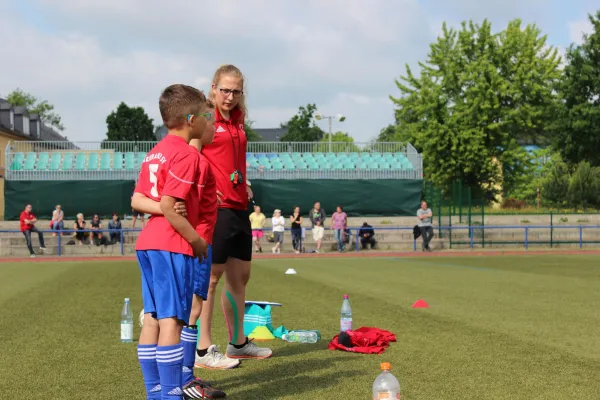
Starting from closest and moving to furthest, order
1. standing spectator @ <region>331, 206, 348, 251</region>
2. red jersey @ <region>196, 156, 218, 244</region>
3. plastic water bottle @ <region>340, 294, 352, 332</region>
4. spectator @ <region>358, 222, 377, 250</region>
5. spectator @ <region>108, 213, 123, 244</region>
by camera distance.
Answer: red jersey @ <region>196, 156, 218, 244</region> < plastic water bottle @ <region>340, 294, 352, 332</region> < spectator @ <region>108, 213, 123, 244</region> < standing spectator @ <region>331, 206, 348, 251</region> < spectator @ <region>358, 222, 377, 250</region>

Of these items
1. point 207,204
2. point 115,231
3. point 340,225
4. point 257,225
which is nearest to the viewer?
point 207,204

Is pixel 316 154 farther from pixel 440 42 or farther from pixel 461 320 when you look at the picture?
pixel 461 320

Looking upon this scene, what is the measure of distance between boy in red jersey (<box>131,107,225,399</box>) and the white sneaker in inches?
31.2

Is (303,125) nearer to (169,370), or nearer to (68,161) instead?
(68,161)

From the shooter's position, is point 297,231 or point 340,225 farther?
point 340,225

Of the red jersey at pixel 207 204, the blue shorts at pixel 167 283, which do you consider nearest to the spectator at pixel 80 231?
the red jersey at pixel 207 204

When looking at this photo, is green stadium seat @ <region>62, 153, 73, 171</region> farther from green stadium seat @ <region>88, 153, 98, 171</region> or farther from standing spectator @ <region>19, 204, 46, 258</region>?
standing spectator @ <region>19, 204, 46, 258</region>

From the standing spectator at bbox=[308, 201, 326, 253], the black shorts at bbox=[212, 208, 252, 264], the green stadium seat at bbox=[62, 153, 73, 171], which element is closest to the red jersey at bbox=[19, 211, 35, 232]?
the green stadium seat at bbox=[62, 153, 73, 171]

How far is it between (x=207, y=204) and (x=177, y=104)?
2.11 ft

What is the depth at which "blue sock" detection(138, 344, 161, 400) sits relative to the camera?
4.34 meters

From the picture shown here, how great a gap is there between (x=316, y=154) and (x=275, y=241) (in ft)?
37.6

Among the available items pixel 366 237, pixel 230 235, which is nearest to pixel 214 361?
pixel 230 235

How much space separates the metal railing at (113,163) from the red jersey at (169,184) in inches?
1297

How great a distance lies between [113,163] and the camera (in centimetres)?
3859
